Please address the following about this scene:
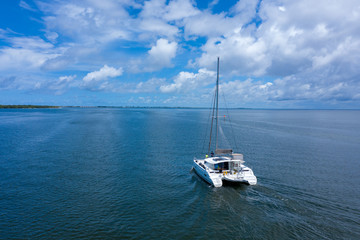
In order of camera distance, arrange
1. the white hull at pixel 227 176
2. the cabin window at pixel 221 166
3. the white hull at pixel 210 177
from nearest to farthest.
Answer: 1. the white hull at pixel 227 176
2. the white hull at pixel 210 177
3. the cabin window at pixel 221 166

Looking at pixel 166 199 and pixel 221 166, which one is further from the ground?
pixel 221 166

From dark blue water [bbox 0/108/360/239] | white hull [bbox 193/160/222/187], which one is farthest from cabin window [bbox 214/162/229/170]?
dark blue water [bbox 0/108/360/239]

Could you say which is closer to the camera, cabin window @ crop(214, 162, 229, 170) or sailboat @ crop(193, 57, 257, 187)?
sailboat @ crop(193, 57, 257, 187)

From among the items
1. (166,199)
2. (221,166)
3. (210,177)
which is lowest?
(166,199)

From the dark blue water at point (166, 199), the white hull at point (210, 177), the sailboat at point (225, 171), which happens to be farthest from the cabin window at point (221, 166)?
the dark blue water at point (166, 199)

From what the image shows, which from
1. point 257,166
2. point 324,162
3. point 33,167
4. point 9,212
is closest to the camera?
point 9,212

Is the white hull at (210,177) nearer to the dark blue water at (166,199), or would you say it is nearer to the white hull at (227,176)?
the white hull at (227,176)

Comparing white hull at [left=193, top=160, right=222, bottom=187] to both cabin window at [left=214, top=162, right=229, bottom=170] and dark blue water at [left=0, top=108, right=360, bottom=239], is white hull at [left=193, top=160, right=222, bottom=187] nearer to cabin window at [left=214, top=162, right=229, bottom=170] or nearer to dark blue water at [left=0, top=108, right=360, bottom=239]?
dark blue water at [left=0, top=108, right=360, bottom=239]

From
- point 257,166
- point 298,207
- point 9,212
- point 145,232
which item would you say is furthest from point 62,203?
point 257,166

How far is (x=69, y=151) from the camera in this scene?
1858 inches

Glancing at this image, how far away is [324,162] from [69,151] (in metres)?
55.7

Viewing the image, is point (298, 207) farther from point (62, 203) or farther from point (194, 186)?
point (62, 203)

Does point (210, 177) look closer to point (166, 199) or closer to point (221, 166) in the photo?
point (221, 166)

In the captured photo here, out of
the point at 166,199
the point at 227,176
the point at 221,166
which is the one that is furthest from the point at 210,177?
the point at 166,199
